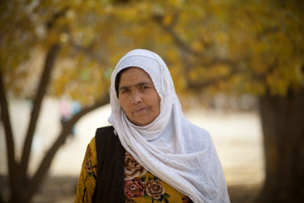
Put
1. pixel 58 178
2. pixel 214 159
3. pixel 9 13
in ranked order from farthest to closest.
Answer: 1. pixel 58 178
2. pixel 9 13
3. pixel 214 159

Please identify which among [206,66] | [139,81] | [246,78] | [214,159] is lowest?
[214,159]

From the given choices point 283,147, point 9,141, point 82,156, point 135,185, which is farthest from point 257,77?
point 82,156

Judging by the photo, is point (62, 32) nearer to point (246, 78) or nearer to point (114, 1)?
point (114, 1)

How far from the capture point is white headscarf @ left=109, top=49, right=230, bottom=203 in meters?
2.03

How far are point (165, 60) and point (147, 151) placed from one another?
479cm

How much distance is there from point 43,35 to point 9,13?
2.79ft

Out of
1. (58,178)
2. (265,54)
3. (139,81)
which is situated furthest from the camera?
(58,178)

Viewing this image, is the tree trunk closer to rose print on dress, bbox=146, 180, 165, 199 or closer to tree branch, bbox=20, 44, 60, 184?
tree branch, bbox=20, 44, 60, 184

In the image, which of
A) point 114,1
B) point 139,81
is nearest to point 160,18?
point 114,1

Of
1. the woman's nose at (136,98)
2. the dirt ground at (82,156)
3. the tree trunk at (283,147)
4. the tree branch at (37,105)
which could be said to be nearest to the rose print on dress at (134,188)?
the woman's nose at (136,98)

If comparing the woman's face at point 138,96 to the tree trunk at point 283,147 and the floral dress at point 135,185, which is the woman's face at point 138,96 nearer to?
the floral dress at point 135,185

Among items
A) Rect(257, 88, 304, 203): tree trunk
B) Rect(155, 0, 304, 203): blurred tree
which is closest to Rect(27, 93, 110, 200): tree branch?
Rect(155, 0, 304, 203): blurred tree

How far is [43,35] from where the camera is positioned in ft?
16.7

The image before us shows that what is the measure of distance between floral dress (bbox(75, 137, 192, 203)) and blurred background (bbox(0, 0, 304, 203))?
2.49m
